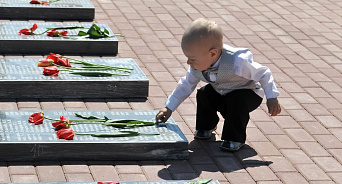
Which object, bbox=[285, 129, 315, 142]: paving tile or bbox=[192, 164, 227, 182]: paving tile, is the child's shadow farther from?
bbox=[285, 129, 315, 142]: paving tile

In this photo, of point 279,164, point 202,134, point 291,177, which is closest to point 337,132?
point 279,164

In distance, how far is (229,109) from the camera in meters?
4.73

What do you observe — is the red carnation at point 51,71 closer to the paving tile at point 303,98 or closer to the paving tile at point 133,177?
the paving tile at point 133,177

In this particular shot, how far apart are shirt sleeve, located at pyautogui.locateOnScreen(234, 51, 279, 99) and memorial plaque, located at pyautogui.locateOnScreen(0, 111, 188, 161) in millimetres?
601

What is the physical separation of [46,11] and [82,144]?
362 centimetres

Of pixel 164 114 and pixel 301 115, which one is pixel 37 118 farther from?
pixel 301 115

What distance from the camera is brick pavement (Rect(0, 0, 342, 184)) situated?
443 centimetres

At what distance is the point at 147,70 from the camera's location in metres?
6.32

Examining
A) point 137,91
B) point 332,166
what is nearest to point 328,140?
point 332,166

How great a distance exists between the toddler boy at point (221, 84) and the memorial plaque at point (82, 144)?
0.26 meters

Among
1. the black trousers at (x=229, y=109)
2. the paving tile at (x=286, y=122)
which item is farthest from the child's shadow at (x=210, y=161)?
the paving tile at (x=286, y=122)

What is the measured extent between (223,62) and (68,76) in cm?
159

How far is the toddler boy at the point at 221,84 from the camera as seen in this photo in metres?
4.40

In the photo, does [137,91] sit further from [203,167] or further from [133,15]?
[133,15]
